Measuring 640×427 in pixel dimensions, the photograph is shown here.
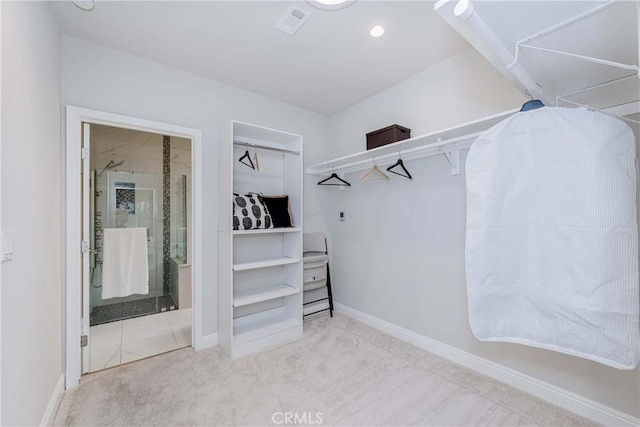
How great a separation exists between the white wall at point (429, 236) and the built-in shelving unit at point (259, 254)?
30.2 inches

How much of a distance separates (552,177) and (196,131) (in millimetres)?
2662

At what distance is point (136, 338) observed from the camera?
9.14 ft

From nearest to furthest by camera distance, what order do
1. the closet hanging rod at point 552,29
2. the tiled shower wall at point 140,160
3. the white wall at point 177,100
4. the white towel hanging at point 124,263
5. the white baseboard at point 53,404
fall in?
the closet hanging rod at point 552,29
the white baseboard at point 53,404
the white wall at point 177,100
the white towel hanging at point 124,263
the tiled shower wall at point 140,160

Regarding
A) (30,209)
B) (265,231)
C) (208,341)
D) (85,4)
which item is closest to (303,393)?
(208,341)

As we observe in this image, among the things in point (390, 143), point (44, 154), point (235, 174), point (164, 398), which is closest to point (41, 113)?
point (44, 154)

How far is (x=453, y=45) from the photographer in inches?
85.4

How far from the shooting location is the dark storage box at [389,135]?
248cm

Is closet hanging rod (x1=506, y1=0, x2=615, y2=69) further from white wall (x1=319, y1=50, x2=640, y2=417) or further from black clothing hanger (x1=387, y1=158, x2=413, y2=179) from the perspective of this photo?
black clothing hanger (x1=387, y1=158, x2=413, y2=179)

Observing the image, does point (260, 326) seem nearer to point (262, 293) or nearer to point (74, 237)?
point (262, 293)

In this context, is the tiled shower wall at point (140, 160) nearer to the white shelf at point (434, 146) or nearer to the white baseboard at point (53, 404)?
the white baseboard at point (53, 404)

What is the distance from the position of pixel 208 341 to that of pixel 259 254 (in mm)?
950

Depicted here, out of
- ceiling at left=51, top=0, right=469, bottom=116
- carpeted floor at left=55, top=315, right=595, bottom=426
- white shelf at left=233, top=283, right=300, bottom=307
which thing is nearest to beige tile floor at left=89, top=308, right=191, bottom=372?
carpeted floor at left=55, top=315, right=595, bottom=426

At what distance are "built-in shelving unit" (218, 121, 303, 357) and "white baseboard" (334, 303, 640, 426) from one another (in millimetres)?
1145

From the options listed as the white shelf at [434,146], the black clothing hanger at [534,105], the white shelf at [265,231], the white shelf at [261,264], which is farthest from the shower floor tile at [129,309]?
the black clothing hanger at [534,105]
